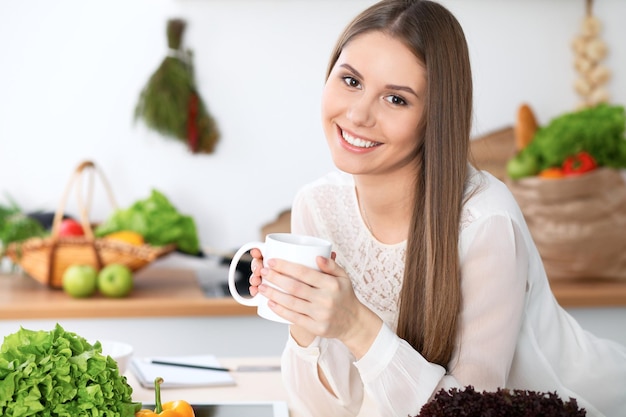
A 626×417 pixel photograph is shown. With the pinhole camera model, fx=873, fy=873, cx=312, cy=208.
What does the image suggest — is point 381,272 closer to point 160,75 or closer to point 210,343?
point 210,343

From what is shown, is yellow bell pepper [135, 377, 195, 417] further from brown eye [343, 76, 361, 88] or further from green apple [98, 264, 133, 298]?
green apple [98, 264, 133, 298]

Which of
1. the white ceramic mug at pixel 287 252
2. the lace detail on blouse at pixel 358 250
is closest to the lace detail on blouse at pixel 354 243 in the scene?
the lace detail on blouse at pixel 358 250

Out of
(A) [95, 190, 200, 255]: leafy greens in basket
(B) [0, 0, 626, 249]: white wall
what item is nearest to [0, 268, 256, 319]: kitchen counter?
(A) [95, 190, 200, 255]: leafy greens in basket

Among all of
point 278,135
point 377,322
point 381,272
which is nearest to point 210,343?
point 278,135

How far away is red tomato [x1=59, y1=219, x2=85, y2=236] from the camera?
2.60 metres

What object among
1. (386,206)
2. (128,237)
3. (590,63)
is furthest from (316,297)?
Answer: (590,63)

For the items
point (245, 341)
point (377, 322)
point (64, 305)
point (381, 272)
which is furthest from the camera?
point (245, 341)

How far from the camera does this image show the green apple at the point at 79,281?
248 centimetres

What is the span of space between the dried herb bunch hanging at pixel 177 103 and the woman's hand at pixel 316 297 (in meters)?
1.68

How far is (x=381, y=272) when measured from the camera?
167 centimetres

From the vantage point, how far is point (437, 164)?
1.46 meters

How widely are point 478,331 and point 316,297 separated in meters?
0.34

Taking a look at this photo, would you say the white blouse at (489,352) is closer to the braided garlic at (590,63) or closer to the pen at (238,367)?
the pen at (238,367)

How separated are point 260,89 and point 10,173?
0.88 m
